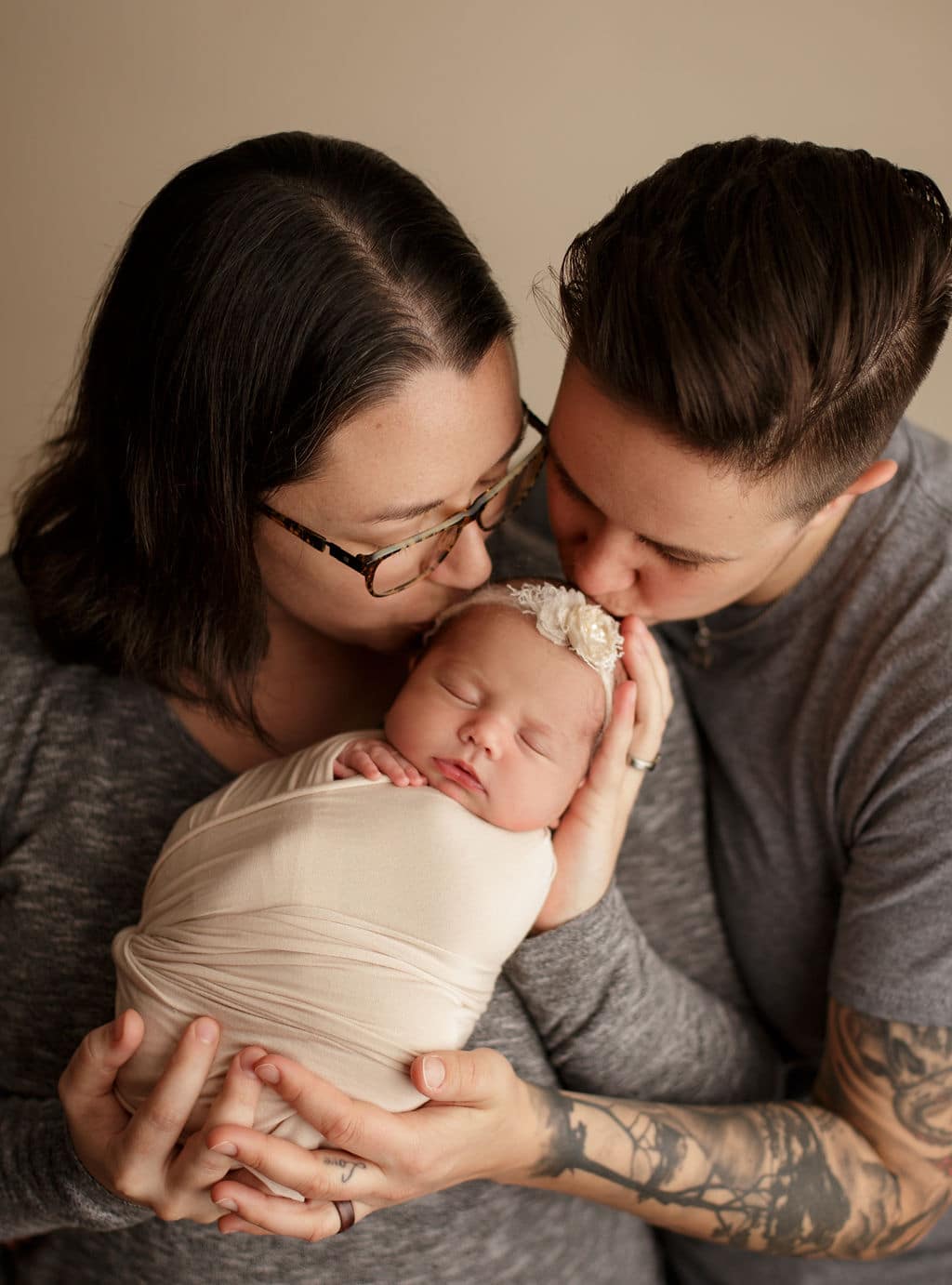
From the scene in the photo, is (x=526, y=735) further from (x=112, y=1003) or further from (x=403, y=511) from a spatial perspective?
(x=112, y=1003)

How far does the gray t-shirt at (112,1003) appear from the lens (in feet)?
5.29

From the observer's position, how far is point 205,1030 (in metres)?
1.35

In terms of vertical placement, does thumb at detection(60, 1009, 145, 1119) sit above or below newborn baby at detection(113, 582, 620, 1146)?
below

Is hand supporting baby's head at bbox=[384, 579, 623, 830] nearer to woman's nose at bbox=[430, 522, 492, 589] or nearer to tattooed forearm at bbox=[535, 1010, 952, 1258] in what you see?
woman's nose at bbox=[430, 522, 492, 589]

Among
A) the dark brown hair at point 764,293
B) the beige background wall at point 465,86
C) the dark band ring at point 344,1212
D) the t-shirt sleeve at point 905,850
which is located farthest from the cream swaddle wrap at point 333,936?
the beige background wall at point 465,86

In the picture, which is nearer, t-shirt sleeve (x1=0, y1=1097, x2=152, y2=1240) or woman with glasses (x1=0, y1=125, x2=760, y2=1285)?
woman with glasses (x1=0, y1=125, x2=760, y2=1285)

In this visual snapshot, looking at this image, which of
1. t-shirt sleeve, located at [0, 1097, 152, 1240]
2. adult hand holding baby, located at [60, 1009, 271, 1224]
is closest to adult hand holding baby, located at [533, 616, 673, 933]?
adult hand holding baby, located at [60, 1009, 271, 1224]

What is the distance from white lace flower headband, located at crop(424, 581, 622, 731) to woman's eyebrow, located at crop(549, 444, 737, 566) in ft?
0.48

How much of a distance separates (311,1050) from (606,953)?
475mm

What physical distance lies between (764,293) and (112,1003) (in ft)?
4.54

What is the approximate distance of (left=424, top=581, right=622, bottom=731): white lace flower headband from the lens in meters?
1.56

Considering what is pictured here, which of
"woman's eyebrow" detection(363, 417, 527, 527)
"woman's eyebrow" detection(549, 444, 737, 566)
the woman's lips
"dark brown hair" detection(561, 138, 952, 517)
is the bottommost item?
the woman's lips

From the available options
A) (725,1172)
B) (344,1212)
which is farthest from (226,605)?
(725,1172)

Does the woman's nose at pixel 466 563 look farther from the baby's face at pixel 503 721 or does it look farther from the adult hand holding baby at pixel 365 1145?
the adult hand holding baby at pixel 365 1145
